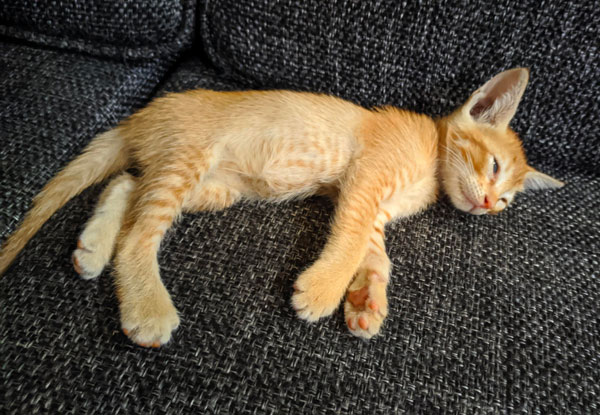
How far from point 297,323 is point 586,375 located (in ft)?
1.72

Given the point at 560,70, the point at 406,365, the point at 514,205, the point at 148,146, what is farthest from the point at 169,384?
the point at 560,70

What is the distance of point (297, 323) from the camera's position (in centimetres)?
75

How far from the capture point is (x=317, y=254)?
2.95 feet

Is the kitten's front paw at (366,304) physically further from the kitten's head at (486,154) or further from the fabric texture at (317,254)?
the kitten's head at (486,154)

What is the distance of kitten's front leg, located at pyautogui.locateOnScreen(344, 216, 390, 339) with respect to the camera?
2.47ft

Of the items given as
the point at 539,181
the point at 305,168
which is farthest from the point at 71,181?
the point at 539,181

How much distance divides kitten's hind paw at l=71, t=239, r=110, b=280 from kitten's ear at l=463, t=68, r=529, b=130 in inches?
38.3

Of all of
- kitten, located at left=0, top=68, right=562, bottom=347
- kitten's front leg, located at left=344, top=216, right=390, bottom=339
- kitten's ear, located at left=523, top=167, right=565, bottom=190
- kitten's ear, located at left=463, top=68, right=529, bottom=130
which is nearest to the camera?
kitten's front leg, located at left=344, top=216, right=390, bottom=339

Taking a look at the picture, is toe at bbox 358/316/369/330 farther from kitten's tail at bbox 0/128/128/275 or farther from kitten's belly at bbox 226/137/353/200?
kitten's tail at bbox 0/128/128/275

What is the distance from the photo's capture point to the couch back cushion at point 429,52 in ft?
3.40

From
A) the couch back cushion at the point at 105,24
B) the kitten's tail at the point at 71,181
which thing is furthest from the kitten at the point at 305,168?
the couch back cushion at the point at 105,24

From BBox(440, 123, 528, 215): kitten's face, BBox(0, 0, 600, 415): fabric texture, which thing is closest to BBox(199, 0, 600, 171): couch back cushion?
BBox(0, 0, 600, 415): fabric texture

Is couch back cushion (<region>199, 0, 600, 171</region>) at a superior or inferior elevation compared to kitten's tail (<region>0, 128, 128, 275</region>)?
superior

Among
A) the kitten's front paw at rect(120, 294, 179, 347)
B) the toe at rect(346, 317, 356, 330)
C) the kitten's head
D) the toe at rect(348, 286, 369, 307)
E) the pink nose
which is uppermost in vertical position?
the kitten's head
